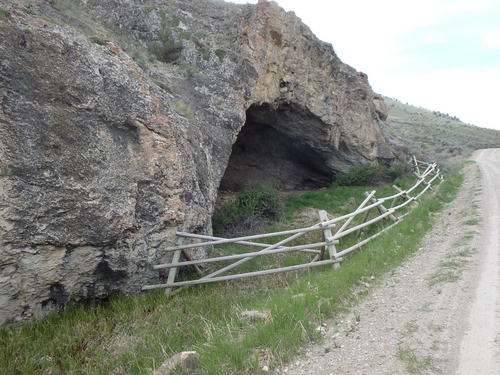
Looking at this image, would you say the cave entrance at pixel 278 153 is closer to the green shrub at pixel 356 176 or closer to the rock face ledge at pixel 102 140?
the green shrub at pixel 356 176

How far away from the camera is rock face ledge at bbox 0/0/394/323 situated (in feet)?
17.5

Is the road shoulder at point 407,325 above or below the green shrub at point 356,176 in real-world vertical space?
below

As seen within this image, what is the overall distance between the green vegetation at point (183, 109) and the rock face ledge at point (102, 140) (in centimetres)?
4

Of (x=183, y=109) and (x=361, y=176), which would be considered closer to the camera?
(x=183, y=109)

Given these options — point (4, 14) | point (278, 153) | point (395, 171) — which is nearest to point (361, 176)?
point (395, 171)

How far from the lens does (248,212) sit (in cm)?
1105

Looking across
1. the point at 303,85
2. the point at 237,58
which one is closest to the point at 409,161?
the point at 303,85

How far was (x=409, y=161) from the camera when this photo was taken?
20375 millimetres

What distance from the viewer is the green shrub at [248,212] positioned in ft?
34.7

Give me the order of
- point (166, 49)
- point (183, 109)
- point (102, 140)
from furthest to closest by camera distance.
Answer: point (166, 49), point (183, 109), point (102, 140)

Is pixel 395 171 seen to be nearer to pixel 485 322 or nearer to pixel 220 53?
pixel 220 53

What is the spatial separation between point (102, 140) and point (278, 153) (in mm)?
10528

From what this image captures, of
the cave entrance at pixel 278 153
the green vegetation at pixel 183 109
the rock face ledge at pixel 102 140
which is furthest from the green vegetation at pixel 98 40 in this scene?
the cave entrance at pixel 278 153

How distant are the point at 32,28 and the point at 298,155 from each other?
11.8 m
